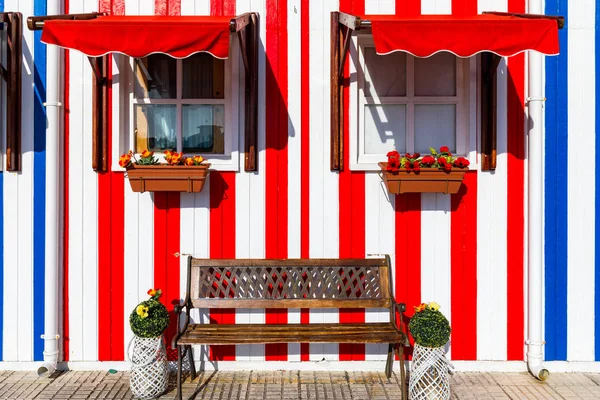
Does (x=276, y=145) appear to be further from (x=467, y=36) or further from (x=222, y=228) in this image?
(x=467, y=36)

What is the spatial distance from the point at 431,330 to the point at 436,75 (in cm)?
216

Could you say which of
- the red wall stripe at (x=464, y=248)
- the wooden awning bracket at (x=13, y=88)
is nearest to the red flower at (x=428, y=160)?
the red wall stripe at (x=464, y=248)

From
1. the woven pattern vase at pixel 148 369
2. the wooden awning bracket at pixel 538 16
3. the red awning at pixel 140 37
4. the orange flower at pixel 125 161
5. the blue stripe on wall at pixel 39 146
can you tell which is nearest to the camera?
the red awning at pixel 140 37

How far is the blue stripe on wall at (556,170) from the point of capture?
4734mm

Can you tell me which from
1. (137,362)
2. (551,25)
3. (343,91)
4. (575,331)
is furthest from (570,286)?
(137,362)

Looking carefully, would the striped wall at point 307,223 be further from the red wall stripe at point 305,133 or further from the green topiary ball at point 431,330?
the green topiary ball at point 431,330

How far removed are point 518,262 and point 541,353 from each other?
0.75 meters

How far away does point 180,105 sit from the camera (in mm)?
4922

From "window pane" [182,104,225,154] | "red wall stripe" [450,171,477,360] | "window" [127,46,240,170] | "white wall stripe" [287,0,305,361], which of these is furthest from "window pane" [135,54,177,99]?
"red wall stripe" [450,171,477,360]

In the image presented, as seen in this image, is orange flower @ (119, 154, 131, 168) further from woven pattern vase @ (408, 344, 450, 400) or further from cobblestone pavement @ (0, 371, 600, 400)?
woven pattern vase @ (408, 344, 450, 400)

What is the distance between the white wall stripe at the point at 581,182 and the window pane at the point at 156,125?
3.32 m

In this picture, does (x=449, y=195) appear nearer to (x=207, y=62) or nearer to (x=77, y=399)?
(x=207, y=62)

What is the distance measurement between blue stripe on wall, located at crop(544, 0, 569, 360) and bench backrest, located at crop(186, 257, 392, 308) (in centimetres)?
138

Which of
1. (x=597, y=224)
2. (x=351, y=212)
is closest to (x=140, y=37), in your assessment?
(x=351, y=212)
